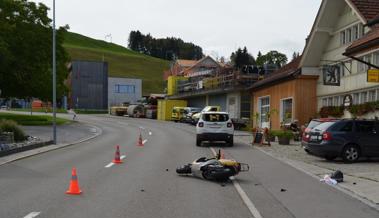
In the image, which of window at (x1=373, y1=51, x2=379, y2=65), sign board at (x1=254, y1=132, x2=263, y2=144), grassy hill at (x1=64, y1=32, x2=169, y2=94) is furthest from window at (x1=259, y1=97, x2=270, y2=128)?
grassy hill at (x1=64, y1=32, x2=169, y2=94)

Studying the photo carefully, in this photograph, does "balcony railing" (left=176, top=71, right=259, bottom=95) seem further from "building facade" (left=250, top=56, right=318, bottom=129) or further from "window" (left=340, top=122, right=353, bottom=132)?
"window" (left=340, top=122, right=353, bottom=132)

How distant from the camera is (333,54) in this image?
3609 cm

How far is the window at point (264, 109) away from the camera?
47.5 m

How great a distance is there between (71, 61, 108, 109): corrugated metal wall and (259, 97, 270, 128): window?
62.5 m

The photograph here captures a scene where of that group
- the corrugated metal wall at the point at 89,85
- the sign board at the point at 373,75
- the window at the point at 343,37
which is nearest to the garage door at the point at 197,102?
the corrugated metal wall at the point at 89,85

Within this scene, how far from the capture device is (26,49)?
4675 centimetres

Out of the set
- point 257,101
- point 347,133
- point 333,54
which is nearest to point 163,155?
point 347,133

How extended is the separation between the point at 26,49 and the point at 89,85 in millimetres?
61057

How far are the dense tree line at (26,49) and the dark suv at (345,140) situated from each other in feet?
101

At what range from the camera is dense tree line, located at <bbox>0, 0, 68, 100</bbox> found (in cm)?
4650

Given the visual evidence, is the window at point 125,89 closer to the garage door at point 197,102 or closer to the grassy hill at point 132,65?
the grassy hill at point 132,65

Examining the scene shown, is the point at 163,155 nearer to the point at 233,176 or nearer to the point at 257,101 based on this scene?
the point at 233,176

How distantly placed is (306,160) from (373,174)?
206 inches

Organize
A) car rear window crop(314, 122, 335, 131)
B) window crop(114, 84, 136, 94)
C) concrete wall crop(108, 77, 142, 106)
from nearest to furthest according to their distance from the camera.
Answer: car rear window crop(314, 122, 335, 131) < concrete wall crop(108, 77, 142, 106) < window crop(114, 84, 136, 94)
